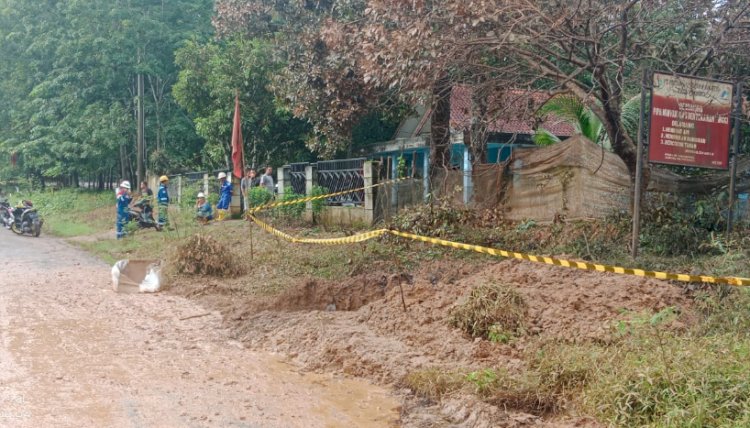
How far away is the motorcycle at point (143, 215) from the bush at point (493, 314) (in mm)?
12941

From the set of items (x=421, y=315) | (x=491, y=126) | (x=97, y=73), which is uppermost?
(x=97, y=73)

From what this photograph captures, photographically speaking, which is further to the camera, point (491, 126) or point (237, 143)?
point (237, 143)

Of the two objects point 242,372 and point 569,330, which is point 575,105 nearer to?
point 569,330

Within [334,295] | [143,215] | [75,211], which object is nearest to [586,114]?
[334,295]

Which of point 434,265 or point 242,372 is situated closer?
point 242,372

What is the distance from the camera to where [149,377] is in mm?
6012

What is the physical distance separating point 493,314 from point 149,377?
10.5 feet

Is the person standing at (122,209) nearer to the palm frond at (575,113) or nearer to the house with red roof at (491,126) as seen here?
the house with red roof at (491,126)

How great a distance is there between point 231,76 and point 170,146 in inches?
420

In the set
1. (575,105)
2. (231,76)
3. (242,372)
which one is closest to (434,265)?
(242,372)

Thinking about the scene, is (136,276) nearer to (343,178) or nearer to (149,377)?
(149,377)

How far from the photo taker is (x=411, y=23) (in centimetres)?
950

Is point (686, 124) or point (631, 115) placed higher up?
point (631, 115)

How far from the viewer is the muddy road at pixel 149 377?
5098 mm
